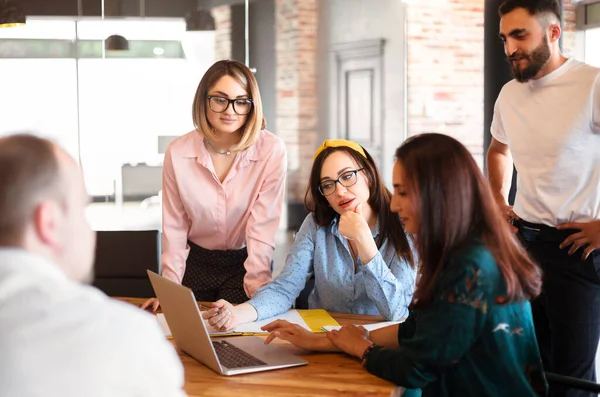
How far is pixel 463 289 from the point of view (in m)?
1.70

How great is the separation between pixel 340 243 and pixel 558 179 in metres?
0.84

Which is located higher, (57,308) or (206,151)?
(206,151)

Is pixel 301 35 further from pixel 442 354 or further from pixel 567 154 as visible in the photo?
pixel 442 354

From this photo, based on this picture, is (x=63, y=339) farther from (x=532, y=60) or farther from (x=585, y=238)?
(x=532, y=60)

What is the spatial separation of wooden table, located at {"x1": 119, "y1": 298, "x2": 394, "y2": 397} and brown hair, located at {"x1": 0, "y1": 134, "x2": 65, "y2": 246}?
86 cm

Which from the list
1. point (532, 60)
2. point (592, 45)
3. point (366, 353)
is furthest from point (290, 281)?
point (592, 45)

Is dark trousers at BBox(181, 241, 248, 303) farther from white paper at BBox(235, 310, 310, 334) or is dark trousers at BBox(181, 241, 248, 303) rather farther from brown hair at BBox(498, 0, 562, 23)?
brown hair at BBox(498, 0, 562, 23)

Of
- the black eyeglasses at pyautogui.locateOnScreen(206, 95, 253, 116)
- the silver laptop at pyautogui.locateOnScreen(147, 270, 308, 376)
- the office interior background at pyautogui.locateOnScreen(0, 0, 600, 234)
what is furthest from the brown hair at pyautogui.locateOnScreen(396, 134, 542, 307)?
the office interior background at pyautogui.locateOnScreen(0, 0, 600, 234)

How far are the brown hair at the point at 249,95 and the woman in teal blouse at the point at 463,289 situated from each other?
1.07 m

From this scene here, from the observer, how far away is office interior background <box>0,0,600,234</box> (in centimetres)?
687

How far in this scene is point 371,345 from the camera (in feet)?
6.22

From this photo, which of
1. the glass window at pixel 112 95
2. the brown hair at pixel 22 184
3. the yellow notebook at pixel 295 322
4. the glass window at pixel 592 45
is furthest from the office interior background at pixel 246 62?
the brown hair at pixel 22 184

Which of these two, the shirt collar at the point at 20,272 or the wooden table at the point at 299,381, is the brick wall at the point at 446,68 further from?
the shirt collar at the point at 20,272

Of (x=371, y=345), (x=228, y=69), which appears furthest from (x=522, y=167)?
(x=371, y=345)
